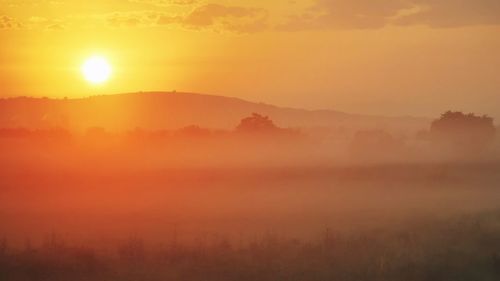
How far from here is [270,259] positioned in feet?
37.8

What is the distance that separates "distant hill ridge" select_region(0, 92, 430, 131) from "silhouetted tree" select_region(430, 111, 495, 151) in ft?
10.6

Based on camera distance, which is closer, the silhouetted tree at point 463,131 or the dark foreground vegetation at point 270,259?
the dark foreground vegetation at point 270,259

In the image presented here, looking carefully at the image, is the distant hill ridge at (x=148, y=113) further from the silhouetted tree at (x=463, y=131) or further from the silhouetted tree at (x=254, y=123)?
the silhouetted tree at (x=463, y=131)

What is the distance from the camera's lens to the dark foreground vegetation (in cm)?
1081

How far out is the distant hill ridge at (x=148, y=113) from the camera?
14.5 metres

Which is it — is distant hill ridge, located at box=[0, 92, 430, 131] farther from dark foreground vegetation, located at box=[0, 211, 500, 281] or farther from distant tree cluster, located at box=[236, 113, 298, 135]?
dark foreground vegetation, located at box=[0, 211, 500, 281]

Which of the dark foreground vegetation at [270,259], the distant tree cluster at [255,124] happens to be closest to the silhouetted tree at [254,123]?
the distant tree cluster at [255,124]

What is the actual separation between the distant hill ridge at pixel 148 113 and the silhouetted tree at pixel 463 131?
323 cm

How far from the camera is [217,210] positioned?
16.0m

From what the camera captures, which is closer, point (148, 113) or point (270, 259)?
point (270, 259)

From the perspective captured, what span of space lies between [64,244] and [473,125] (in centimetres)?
1275

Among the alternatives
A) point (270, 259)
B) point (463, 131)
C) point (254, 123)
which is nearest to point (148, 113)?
point (254, 123)

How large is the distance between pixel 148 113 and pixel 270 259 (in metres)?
5.22

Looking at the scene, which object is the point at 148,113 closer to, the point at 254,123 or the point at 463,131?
the point at 254,123
